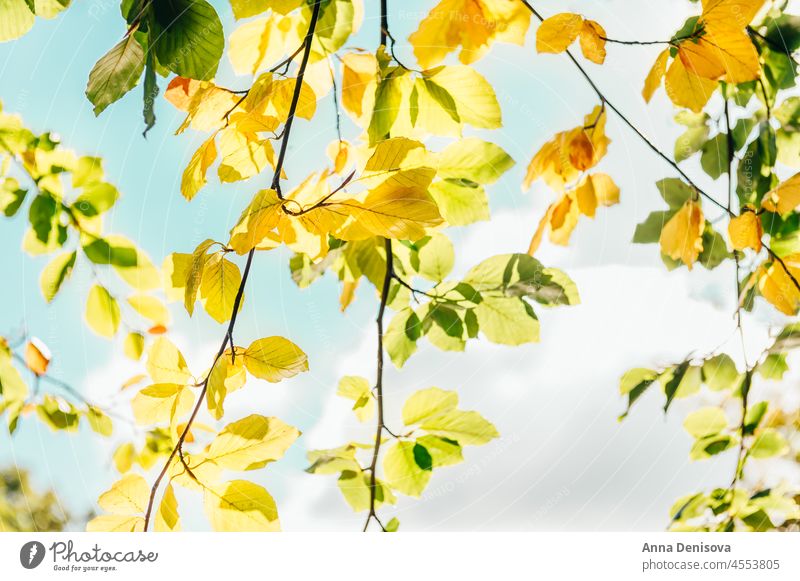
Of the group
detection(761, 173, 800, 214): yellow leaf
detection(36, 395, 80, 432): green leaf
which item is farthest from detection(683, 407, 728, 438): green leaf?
detection(36, 395, 80, 432): green leaf

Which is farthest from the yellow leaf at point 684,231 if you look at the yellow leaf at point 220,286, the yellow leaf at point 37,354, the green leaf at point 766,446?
the yellow leaf at point 37,354

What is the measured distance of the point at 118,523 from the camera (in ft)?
0.76

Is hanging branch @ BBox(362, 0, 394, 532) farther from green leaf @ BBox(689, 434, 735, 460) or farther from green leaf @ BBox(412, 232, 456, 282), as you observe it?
green leaf @ BBox(689, 434, 735, 460)

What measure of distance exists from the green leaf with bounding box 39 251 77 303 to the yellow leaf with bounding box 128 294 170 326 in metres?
0.03

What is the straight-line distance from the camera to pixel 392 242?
257 mm

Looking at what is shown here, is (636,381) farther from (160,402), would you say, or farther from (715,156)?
(160,402)

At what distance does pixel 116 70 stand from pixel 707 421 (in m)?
0.31

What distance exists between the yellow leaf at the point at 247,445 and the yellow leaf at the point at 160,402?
2 centimetres

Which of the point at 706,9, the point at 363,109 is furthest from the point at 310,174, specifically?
the point at 706,9

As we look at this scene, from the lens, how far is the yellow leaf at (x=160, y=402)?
218mm

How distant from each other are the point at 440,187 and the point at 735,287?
0.17m

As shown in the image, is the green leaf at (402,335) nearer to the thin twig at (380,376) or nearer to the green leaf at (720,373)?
the thin twig at (380,376)

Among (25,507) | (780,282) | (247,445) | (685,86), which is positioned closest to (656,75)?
(685,86)

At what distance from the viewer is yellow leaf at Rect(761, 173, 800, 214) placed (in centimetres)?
27
